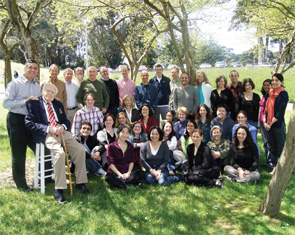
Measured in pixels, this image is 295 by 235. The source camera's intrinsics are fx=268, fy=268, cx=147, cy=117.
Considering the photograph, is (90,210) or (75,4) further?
(75,4)

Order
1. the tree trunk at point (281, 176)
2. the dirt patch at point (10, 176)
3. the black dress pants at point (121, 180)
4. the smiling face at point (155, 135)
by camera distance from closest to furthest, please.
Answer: the tree trunk at point (281, 176) < the black dress pants at point (121, 180) < the dirt patch at point (10, 176) < the smiling face at point (155, 135)

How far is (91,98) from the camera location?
5574 millimetres

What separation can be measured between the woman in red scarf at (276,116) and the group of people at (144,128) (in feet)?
0.06

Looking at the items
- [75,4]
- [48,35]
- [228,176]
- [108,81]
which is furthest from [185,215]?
[48,35]

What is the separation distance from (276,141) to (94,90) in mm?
4130

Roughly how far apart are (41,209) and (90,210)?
703mm

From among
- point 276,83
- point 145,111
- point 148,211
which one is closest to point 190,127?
point 145,111

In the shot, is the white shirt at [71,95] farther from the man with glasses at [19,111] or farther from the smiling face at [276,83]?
the smiling face at [276,83]

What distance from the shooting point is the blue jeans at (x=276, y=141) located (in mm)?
5625

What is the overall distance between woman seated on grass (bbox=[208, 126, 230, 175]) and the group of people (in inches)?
0.8

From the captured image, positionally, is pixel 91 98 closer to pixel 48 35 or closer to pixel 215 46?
pixel 48 35

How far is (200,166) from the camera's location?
5074 mm

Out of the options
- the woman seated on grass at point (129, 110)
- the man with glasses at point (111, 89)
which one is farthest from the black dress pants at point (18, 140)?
the man with glasses at point (111, 89)

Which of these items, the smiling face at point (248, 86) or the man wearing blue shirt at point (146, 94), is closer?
the smiling face at point (248, 86)
